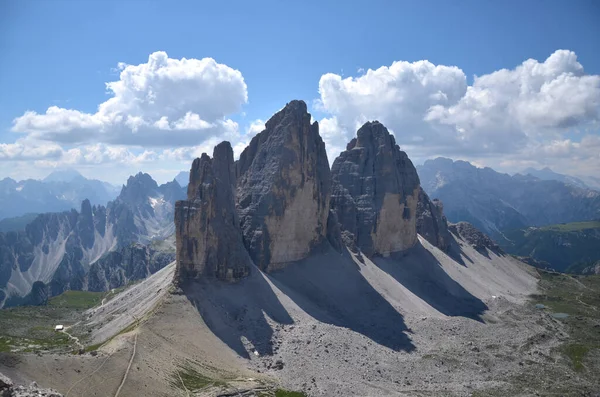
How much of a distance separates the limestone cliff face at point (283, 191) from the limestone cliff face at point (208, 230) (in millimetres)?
7125

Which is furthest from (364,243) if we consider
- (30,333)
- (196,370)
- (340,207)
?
(30,333)

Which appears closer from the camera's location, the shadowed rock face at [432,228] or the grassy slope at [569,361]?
the grassy slope at [569,361]

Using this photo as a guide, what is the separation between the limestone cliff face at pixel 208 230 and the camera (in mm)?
79438

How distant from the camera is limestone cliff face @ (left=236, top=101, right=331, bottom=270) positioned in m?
96.6

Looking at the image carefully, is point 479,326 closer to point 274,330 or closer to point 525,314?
point 525,314

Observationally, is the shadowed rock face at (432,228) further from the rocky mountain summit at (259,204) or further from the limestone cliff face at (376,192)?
the rocky mountain summit at (259,204)

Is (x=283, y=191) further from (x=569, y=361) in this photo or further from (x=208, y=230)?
(x=569, y=361)

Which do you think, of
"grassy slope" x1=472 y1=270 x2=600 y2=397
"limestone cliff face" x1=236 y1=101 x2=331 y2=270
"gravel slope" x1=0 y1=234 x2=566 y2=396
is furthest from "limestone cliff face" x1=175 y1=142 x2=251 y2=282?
"grassy slope" x1=472 y1=270 x2=600 y2=397

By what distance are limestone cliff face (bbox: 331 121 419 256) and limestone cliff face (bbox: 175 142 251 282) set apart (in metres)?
43.5

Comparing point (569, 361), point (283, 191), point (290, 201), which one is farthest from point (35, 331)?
point (569, 361)

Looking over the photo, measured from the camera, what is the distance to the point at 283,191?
99438 millimetres

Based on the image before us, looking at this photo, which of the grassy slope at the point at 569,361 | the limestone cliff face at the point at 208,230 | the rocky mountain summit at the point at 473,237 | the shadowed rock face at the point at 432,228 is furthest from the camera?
the rocky mountain summit at the point at 473,237

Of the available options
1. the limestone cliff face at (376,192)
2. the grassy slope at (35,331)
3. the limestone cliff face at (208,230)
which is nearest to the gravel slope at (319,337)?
the limestone cliff face at (208,230)

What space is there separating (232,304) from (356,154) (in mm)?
76753
